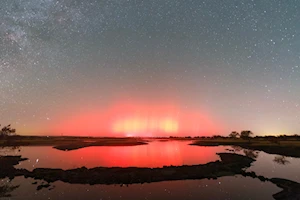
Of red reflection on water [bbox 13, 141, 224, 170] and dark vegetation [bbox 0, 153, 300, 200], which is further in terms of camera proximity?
red reflection on water [bbox 13, 141, 224, 170]

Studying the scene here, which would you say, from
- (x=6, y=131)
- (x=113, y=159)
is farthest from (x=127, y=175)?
(x=6, y=131)

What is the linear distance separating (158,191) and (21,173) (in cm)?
2885

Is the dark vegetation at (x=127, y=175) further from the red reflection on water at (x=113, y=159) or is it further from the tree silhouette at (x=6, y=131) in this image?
the tree silhouette at (x=6, y=131)

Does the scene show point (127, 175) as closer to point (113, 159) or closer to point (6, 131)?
point (113, 159)

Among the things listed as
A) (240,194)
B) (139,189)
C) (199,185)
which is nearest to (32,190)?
(139,189)

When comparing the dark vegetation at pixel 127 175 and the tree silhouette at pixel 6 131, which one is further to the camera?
the tree silhouette at pixel 6 131

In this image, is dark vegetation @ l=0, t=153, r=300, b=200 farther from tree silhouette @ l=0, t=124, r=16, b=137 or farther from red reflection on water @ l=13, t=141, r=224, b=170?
tree silhouette @ l=0, t=124, r=16, b=137

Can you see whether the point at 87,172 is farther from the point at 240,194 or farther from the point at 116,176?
the point at 240,194

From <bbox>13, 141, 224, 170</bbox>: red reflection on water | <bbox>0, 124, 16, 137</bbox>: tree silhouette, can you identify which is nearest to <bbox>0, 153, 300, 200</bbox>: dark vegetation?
<bbox>13, 141, 224, 170</bbox>: red reflection on water

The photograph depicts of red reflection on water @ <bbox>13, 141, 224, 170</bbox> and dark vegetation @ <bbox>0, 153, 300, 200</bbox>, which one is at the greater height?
red reflection on water @ <bbox>13, 141, 224, 170</bbox>

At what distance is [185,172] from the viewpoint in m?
44.1

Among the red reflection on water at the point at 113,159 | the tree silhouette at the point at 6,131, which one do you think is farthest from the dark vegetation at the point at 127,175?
the tree silhouette at the point at 6,131

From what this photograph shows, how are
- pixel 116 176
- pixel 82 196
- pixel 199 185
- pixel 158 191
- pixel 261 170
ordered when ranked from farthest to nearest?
pixel 261 170 < pixel 116 176 < pixel 199 185 < pixel 158 191 < pixel 82 196

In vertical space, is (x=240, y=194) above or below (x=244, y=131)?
below
